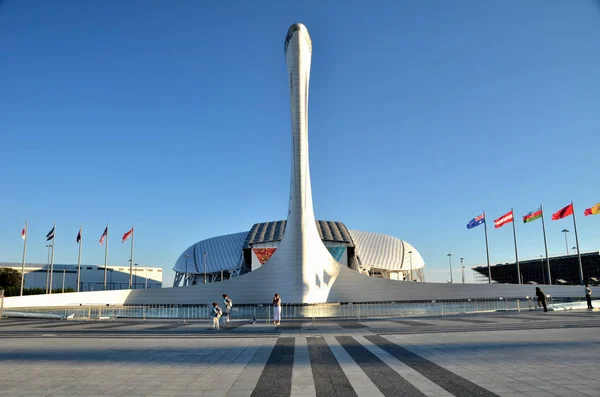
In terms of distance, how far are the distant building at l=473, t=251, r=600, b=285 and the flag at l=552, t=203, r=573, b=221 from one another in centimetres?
4037

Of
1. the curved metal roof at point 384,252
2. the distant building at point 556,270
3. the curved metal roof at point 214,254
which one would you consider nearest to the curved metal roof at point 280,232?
the curved metal roof at point 384,252

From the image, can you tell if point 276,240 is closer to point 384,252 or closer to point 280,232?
point 280,232

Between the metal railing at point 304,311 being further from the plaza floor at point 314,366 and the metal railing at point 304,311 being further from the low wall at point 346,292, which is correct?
the plaza floor at point 314,366

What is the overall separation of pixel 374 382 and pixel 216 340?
7.18 meters

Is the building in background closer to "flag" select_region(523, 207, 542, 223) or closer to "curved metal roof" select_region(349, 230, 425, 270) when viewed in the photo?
"curved metal roof" select_region(349, 230, 425, 270)

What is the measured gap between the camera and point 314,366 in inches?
343

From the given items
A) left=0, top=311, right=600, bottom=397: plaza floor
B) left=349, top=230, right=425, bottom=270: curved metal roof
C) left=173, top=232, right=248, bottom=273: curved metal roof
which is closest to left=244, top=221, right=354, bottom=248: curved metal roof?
left=349, top=230, right=425, bottom=270: curved metal roof

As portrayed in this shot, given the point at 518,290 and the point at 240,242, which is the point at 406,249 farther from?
the point at 518,290

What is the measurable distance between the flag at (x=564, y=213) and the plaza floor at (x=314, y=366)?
3248 cm

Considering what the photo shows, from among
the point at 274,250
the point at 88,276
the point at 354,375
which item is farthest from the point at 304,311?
the point at 88,276

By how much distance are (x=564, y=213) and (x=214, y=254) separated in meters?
63.7

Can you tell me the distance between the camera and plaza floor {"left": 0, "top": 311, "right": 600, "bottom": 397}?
670cm

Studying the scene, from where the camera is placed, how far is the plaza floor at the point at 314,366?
670 cm

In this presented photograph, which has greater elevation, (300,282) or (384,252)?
(384,252)
